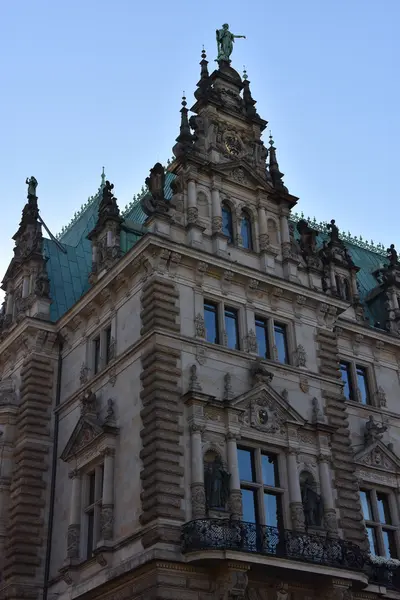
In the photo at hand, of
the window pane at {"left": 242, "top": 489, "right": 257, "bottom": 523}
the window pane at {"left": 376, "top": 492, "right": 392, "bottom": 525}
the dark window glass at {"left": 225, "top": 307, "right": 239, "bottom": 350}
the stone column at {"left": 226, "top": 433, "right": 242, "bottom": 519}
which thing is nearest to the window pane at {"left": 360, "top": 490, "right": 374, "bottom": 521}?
the window pane at {"left": 376, "top": 492, "right": 392, "bottom": 525}

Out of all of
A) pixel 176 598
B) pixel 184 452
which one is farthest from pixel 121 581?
pixel 184 452

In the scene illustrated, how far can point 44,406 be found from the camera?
34.2 meters

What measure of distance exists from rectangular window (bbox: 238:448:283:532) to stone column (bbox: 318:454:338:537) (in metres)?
1.71

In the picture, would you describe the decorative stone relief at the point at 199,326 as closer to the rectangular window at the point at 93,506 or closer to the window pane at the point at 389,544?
the rectangular window at the point at 93,506

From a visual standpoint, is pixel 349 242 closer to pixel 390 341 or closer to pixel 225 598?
pixel 390 341

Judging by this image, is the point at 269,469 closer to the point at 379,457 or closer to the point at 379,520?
the point at 379,520

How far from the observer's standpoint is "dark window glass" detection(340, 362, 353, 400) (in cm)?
3606

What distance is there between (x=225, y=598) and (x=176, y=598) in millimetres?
1474

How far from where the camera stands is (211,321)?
31375 mm

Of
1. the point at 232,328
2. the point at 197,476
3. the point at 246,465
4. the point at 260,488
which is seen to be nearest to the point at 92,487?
the point at 197,476

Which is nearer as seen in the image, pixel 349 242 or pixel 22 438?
pixel 22 438

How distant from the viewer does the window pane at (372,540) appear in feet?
105

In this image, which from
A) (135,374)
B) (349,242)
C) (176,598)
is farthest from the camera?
(349,242)

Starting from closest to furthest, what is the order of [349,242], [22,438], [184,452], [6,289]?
[184,452] → [22,438] → [6,289] → [349,242]
